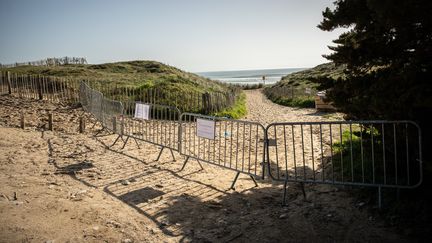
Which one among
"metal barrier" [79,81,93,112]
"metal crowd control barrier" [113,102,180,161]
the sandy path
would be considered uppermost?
"metal barrier" [79,81,93,112]

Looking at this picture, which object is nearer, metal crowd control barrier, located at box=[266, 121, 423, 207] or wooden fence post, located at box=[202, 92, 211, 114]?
metal crowd control barrier, located at box=[266, 121, 423, 207]

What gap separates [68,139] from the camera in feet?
35.2

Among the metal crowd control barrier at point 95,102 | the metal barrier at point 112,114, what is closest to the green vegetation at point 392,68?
the metal barrier at point 112,114

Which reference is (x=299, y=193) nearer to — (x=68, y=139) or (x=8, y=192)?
(x=8, y=192)

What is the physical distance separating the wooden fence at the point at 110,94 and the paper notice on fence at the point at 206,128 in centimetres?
1029

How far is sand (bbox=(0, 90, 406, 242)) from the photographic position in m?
4.57

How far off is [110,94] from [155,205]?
49.1 feet

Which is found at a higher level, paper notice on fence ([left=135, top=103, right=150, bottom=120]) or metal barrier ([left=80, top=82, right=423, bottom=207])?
paper notice on fence ([left=135, top=103, right=150, bottom=120])

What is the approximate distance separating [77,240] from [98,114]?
8730 mm

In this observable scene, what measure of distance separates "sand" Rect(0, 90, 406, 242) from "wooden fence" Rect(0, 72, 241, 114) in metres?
9.34

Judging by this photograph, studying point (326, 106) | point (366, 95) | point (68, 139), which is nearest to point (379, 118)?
point (366, 95)

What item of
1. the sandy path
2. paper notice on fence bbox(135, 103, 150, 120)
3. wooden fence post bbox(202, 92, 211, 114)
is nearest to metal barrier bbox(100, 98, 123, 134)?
paper notice on fence bbox(135, 103, 150, 120)

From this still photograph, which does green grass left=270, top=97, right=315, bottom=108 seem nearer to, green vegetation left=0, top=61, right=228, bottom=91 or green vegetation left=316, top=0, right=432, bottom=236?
green vegetation left=0, top=61, right=228, bottom=91

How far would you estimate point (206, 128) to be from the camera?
721cm
